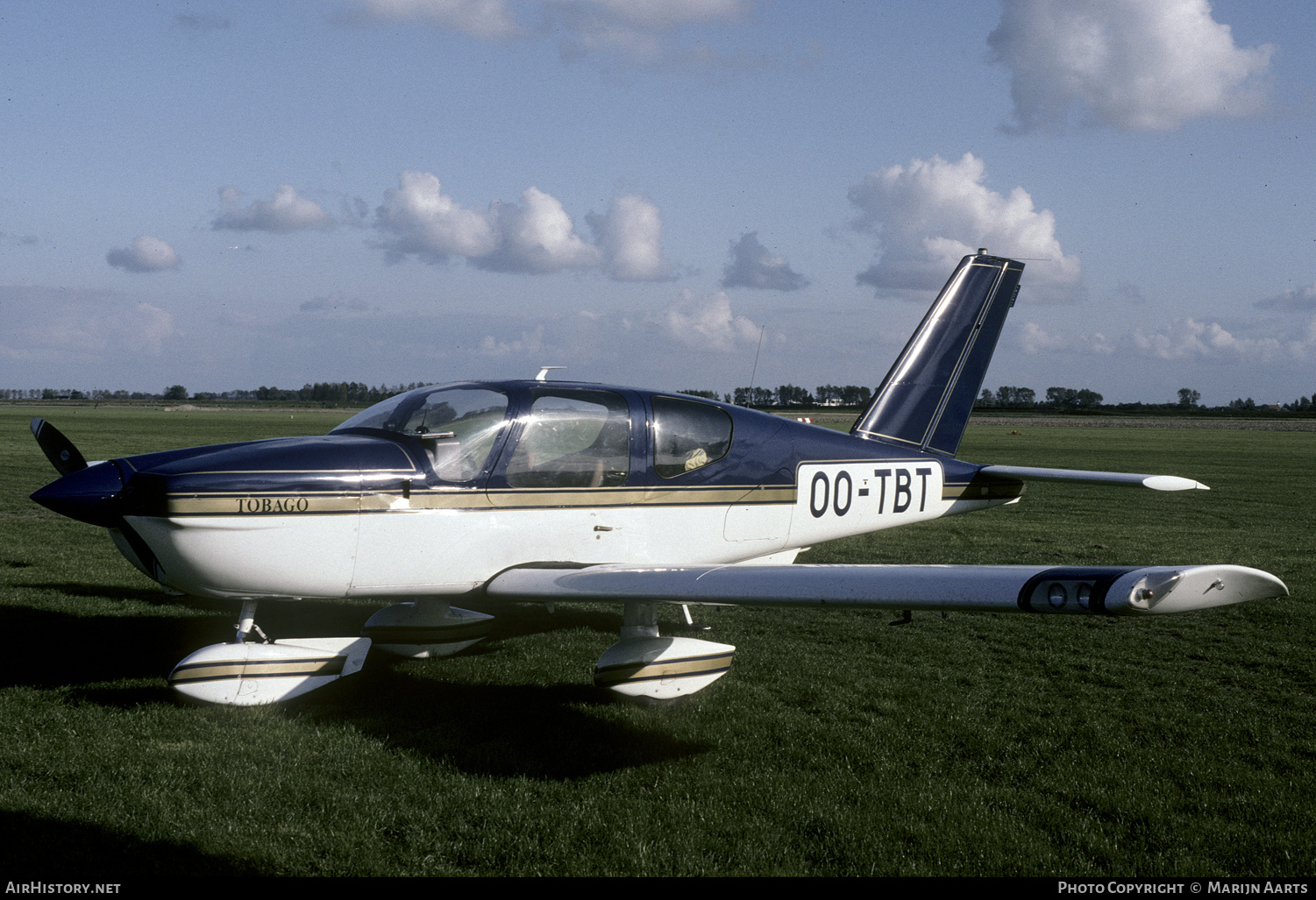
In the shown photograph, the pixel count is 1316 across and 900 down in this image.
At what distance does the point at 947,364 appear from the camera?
27.2 ft

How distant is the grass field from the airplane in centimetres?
38

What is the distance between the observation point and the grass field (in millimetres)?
3717

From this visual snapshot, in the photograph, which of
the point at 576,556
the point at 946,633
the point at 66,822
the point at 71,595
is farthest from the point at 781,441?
the point at 71,595

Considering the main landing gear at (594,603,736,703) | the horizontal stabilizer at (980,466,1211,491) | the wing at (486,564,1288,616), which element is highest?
the horizontal stabilizer at (980,466,1211,491)

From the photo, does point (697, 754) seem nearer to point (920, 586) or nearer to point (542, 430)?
point (920, 586)

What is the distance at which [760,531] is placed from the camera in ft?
21.7

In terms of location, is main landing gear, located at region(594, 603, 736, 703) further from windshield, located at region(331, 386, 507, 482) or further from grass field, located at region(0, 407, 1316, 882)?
windshield, located at region(331, 386, 507, 482)

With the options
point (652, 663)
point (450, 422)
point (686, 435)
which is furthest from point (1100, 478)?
point (450, 422)

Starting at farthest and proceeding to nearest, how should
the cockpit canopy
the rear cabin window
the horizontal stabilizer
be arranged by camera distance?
the horizontal stabilizer < the rear cabin window < the cockpit canopy

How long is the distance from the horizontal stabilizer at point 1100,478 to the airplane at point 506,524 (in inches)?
2.1

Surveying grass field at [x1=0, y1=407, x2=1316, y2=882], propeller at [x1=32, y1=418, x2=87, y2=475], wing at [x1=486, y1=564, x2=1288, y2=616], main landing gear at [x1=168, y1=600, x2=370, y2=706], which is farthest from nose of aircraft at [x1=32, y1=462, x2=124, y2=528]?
wing at [x1=486, y1=564, x2=1288, y2=616]

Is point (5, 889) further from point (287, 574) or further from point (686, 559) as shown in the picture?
point (686, 559)

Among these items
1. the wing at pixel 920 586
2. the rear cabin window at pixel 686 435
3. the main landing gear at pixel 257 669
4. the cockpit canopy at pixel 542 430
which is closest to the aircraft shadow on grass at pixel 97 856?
the main landing gear at pixel 257 669

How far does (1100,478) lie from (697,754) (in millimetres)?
4641
